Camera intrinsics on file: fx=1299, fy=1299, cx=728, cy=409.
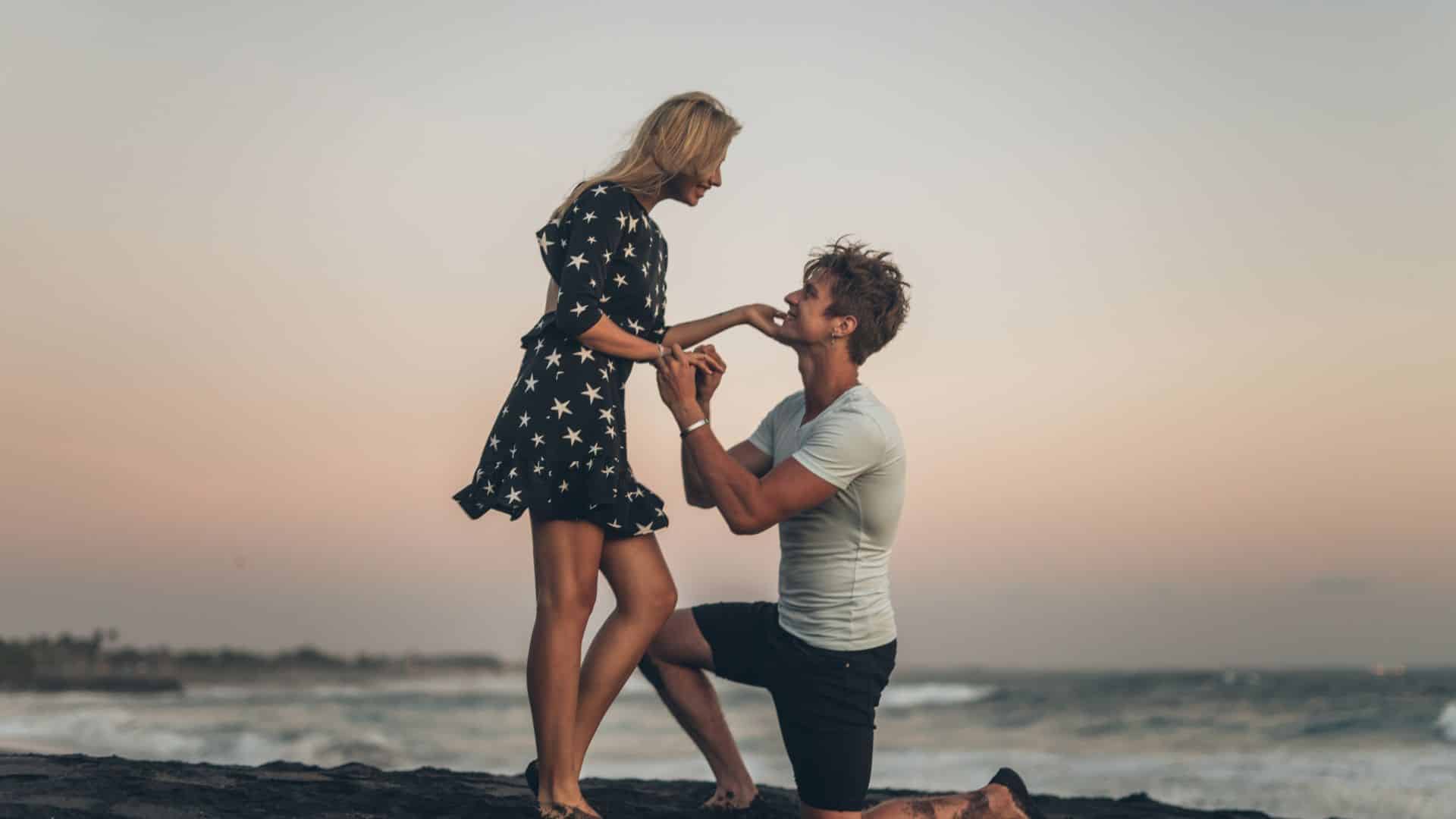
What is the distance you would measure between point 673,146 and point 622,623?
137 cm

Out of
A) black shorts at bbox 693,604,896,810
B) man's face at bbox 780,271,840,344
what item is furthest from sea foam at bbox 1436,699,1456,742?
man's face at bbox 780,271,840,344

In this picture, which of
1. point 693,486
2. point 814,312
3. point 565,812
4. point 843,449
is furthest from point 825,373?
point 565,812

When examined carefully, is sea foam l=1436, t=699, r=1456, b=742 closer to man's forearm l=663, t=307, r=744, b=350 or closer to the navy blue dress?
man's forearm l=663, t=307, r=744, b=350

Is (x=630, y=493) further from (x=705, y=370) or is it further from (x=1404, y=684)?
(x=1404, y=684)

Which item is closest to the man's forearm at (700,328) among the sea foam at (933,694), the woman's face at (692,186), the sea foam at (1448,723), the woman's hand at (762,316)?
the woman's hand at (762,316)

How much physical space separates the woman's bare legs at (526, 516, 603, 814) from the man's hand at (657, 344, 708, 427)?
16.2 inches

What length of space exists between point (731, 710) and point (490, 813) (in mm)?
15608

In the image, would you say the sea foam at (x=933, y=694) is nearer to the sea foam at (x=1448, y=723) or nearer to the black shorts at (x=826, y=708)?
the sea foam at (x=1448, y=723)

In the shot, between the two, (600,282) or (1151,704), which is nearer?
(600,282)

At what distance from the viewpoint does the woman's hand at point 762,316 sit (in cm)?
390

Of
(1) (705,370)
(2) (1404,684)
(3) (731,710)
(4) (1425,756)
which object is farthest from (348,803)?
(2) (1404,684)

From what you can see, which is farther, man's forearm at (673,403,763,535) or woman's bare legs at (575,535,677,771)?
woman's bare legs at (575,535,677,771)

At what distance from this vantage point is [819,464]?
3.62 metres

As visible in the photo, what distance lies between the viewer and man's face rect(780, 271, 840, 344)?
3.80 metres
